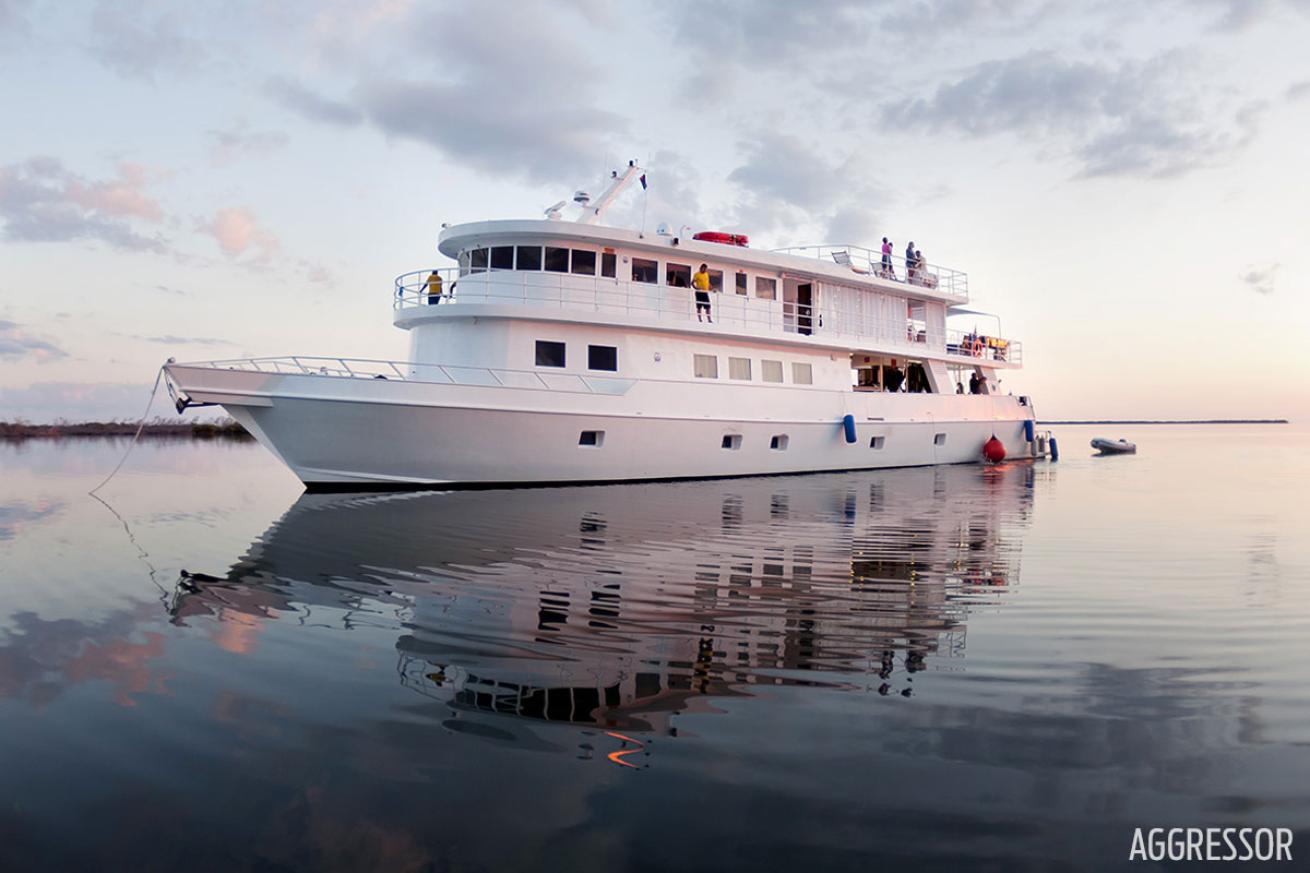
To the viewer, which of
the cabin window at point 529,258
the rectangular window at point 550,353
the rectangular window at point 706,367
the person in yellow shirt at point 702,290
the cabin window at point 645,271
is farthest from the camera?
the rectangular window at point 706,367

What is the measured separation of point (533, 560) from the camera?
895cm

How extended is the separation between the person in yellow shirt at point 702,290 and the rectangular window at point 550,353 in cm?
365

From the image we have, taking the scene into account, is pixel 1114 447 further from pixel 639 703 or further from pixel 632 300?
pixel 639 703

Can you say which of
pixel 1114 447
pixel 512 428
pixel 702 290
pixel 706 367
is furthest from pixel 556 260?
pixel 1114 447

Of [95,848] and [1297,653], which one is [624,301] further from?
[95,848]

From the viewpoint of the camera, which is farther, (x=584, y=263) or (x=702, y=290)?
(x=702, y=290)

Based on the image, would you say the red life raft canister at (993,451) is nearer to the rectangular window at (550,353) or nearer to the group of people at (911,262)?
the group of people at (911,262)

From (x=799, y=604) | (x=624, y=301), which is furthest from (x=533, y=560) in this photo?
(x=624, y=301)

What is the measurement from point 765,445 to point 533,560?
12.4 meters

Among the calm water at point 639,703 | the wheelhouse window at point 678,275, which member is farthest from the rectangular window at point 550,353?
the calm water at point 639,703

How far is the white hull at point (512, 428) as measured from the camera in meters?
14.9

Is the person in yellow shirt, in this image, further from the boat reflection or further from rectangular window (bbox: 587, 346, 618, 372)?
the boat reflection

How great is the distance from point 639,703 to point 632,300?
14.9 meters

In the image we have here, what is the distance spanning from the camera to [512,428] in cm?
1633
